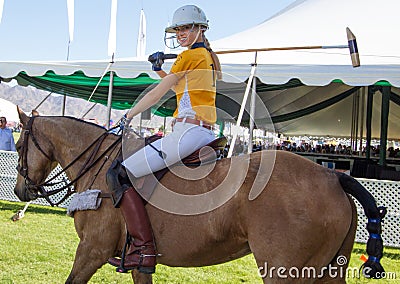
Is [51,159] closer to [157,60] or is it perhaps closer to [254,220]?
[157,60]

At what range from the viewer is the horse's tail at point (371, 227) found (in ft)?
8.46

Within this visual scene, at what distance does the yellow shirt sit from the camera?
292cm

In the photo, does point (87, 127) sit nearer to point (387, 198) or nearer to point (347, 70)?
point (347, 70)

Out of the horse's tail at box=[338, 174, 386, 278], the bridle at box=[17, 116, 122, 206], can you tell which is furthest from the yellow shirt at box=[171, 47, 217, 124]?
the horse's tail at box=[338, 174, 386, 278]

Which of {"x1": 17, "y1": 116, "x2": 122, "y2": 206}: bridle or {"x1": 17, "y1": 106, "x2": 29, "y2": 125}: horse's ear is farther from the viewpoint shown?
{"x1": 17, "y1": 106, "x2": 29, "y2": 125}: horse's ear

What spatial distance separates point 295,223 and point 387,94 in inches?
326

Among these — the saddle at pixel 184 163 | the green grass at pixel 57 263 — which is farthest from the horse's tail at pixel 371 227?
the green grass at pixel 57 263

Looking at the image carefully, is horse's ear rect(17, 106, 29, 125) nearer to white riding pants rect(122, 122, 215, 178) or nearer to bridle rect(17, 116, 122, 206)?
bridle rect(17, 116, 122, 206)

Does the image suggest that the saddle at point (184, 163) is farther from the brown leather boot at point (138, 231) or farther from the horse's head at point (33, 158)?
the horse's head at point (33, 158)

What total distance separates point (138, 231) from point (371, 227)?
1.48 metres

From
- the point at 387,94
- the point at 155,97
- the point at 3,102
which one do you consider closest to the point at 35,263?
the point at 155,97

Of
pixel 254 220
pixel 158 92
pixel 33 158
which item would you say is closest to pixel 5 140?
pixel 33 158

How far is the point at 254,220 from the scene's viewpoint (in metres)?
2.65

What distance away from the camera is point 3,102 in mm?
37594
